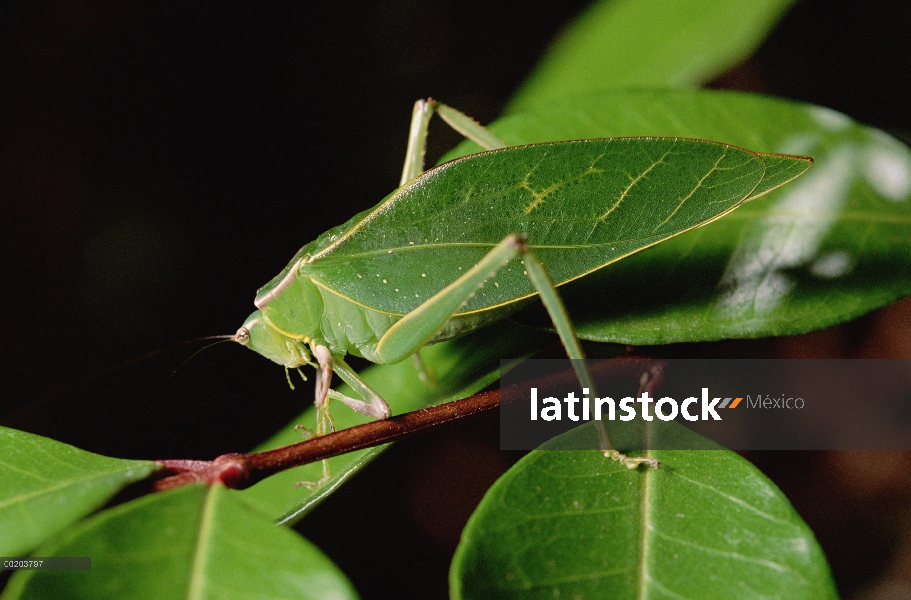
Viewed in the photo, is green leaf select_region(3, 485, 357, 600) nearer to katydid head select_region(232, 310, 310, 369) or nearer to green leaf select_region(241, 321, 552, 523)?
green leaf select_region(241, 321, 552, 523)

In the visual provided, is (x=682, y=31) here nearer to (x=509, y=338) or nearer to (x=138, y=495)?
(x=509, y=338)

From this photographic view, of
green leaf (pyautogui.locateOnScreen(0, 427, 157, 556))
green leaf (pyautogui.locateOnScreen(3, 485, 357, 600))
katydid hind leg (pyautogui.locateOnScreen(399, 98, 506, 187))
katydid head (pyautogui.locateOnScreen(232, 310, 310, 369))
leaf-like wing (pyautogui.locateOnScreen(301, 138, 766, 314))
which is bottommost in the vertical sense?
green leaf (pyautogui.locateOnScreen(3, 485, 357, 600))

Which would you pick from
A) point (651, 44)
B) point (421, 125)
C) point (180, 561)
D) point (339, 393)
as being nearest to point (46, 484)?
point (180, 561)

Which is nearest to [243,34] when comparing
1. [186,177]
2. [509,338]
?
[186,177]

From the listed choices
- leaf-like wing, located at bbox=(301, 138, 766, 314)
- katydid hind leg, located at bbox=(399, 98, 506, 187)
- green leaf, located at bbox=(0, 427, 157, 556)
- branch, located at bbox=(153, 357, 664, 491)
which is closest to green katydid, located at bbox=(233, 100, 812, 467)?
leaf-like wing, located at bbox=(301, 138, 766, 314)

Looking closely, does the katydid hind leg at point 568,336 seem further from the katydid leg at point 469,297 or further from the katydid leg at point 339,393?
the katydid leg at point 339,393

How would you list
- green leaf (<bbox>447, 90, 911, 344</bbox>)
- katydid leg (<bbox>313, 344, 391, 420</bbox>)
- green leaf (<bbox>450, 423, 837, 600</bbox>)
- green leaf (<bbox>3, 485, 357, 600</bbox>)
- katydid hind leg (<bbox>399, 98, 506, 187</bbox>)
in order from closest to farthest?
green leaf (<bbox>3, 485, 357, 600</bbox>) → green leaf (<bbox>450, 423, 837, 600</bbox>) → green leaf (<bbox>447, 90, 911, 344</bbox>) → katydid leg (<bbox>313, 344, 391, 420</bbox>) → katydid hind leg (<bbox>399, 98, 506, 187</bbox>)
